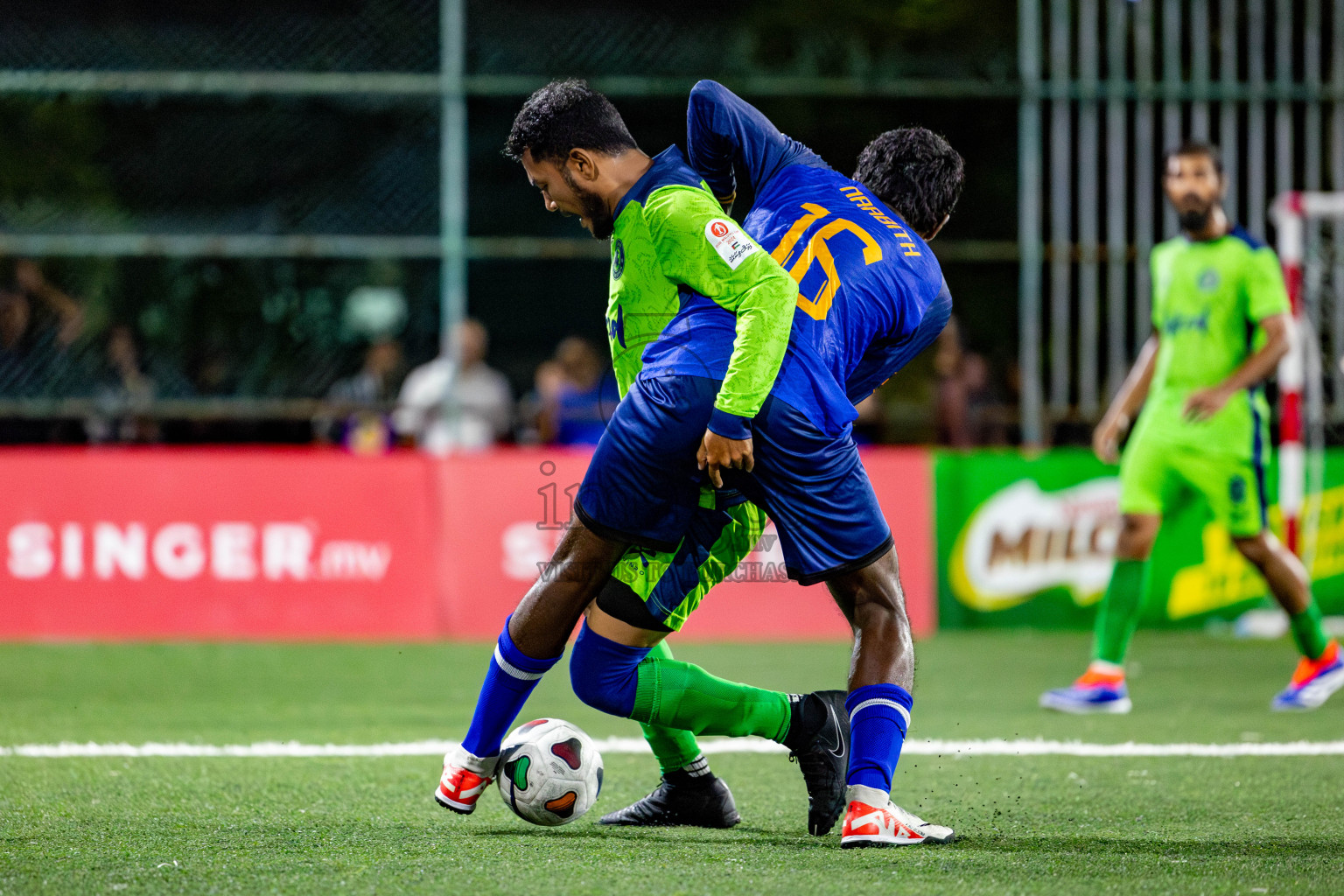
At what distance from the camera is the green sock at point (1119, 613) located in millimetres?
7023

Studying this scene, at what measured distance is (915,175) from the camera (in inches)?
169

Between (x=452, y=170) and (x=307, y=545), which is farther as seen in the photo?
(x=452, y=170)

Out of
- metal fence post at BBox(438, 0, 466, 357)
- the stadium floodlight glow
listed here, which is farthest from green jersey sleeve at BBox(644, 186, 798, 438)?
metal fence post at BBox(438, 0, 466, 357)

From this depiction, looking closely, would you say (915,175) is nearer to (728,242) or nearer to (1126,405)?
(728,242)

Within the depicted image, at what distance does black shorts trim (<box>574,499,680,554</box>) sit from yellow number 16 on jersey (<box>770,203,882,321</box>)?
0.63 meters

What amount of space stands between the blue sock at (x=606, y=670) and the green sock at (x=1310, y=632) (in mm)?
3788

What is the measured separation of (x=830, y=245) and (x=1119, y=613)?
3.47m

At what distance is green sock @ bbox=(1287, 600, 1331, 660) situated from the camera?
7.04 meters

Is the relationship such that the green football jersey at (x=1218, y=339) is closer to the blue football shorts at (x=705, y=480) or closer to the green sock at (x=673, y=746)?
the green sock at (x=673, y=746)

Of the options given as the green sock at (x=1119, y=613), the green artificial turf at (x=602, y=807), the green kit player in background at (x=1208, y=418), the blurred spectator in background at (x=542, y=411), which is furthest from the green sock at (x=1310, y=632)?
the blurred spectator in background at (x=542, y=411)

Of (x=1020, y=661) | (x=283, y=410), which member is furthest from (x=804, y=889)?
(x=283, y=410)

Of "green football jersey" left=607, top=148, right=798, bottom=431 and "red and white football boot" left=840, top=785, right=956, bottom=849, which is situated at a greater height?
"green football jersey" left=607, top=148, right=798, bottom=431

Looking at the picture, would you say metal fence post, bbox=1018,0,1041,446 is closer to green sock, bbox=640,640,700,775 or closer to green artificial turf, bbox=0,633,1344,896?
green artificial turf, bbox=0,633,1344,896

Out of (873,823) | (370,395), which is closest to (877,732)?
(873,823)
